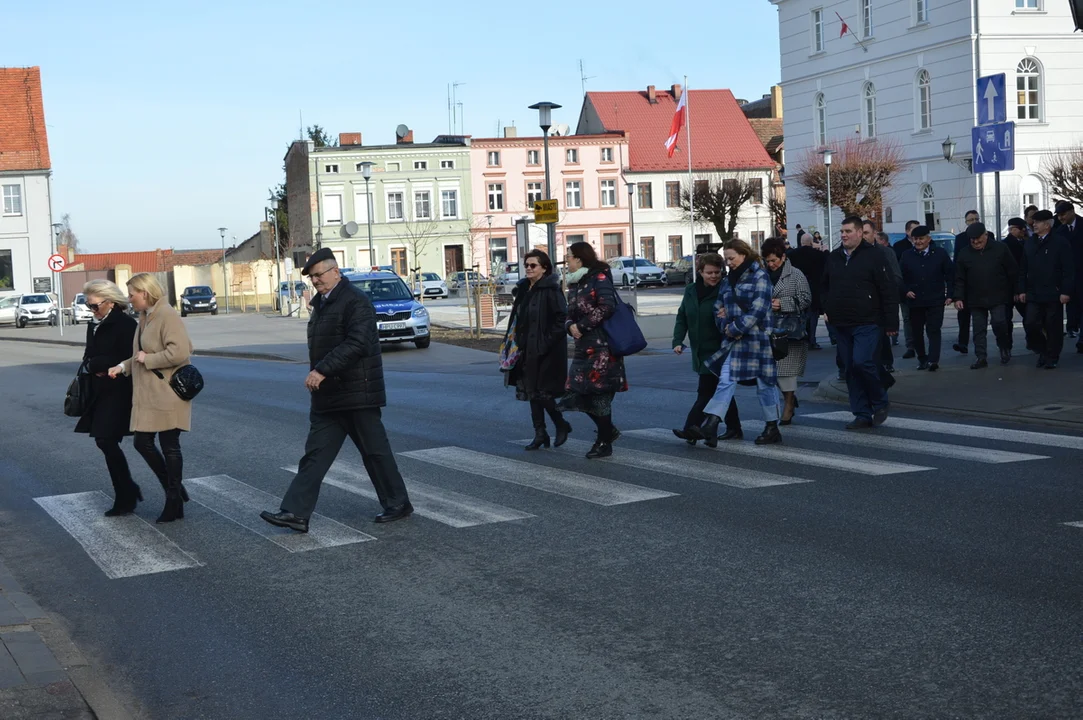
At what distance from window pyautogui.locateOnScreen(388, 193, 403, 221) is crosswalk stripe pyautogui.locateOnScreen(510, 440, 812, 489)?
71.6 meters

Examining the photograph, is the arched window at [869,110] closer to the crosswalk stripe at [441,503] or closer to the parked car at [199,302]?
the parked car at [199,302]

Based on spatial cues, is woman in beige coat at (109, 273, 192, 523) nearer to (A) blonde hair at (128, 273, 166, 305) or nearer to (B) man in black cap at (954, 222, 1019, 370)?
(A) blonde hair at (128, 273, 166, 305)

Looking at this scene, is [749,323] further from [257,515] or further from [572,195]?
[572,195]

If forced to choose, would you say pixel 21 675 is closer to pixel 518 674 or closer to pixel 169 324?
pixel 518 674

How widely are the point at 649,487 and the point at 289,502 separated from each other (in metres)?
2.68

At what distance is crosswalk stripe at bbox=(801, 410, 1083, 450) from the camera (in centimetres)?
1094

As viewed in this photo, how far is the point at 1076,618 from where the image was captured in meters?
5.71

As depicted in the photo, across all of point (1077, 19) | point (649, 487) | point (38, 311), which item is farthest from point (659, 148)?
point (649, 487)

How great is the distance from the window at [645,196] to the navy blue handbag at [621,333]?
238ft

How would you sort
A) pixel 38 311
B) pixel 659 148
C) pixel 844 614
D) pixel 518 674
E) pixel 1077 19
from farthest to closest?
pixel 659 148 → pixel 38 311 → pixel 1077 19 → pixel 844 614 → pixel 518 674

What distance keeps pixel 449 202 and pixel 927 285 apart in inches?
2677

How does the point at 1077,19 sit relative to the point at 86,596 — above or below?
above

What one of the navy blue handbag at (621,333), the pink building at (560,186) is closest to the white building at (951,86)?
the pink building at (560,186)

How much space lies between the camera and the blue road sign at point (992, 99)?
15672mm
